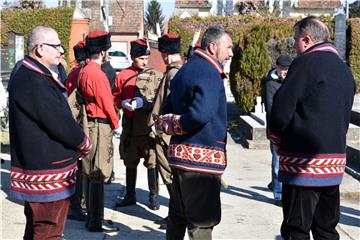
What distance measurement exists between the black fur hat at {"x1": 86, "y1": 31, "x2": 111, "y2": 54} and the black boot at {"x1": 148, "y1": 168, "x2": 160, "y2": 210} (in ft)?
5.48

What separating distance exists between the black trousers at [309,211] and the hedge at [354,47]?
20.1m

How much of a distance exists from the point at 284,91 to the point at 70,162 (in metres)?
1.58

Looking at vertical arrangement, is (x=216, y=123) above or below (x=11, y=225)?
above

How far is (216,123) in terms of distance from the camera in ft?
15.8

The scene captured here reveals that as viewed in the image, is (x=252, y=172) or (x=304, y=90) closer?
(x=304, y=90)

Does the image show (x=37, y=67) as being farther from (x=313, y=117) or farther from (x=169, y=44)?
(x=169, y=44)

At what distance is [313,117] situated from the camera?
178 inches

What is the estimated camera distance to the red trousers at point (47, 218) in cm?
448

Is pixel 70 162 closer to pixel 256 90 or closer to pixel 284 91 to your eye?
pixel 284 91

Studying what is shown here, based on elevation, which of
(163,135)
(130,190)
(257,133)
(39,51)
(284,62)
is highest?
(39,51)

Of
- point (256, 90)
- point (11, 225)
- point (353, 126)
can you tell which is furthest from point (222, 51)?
point (256, 90)

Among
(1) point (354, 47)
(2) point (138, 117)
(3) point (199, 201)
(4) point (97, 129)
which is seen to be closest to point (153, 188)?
(2) point (138, 117)

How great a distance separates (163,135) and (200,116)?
2064 mm

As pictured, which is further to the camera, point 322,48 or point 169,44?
point 169,44
